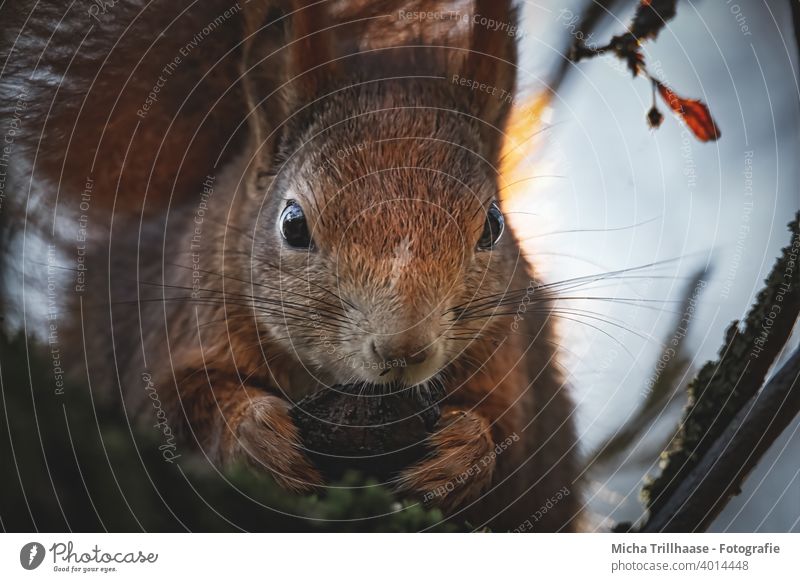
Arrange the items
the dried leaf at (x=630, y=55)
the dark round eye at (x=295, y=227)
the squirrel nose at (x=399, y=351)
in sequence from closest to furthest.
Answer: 1. the squirrel nose at (x=399, y=351)
2. the dark round eye at (x=295, y=227)
3. the dried leaf at (x=630, y=55)

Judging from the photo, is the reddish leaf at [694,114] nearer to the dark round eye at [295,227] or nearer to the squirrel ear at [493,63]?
the squirrel ear at [493,63]

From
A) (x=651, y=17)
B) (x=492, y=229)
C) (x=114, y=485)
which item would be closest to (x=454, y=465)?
(x=492, y=229)

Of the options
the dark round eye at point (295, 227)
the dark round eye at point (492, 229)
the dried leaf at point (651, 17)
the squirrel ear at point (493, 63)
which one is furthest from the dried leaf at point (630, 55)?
the dark round eye at point (295, 227)

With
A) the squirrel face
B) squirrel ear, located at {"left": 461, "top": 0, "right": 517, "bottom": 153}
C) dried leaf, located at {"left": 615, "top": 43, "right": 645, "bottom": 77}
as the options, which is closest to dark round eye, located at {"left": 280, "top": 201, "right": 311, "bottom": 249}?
the squirrel face

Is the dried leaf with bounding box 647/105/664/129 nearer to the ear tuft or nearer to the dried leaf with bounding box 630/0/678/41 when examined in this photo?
the dried leaf with bounding box 630/0/678/41

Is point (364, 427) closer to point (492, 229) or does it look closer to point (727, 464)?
point (492, 229)

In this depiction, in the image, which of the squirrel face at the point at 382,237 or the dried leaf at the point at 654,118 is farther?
the dried leaf at the point at 654,118
